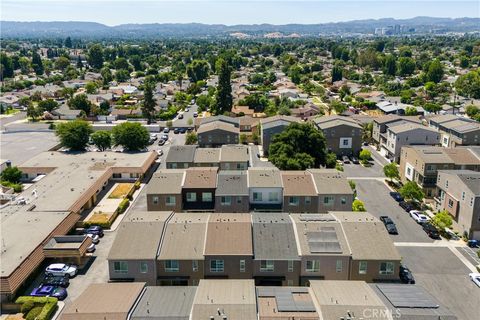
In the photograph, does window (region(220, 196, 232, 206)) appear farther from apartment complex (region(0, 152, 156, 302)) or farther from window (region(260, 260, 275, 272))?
apartment complex (region(0, 152, 156, 302))

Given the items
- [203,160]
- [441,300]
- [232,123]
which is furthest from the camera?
[232,123]

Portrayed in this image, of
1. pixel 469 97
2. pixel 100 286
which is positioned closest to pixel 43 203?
pixel 100 286

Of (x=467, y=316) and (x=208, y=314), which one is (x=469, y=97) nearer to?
(x=467, y=316)

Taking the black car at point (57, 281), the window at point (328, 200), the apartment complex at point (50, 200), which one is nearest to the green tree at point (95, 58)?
the apartment complex at point (50, 200)

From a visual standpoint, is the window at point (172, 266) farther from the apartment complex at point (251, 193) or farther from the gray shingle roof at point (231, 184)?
the gray shingle roof at point (231, 184)

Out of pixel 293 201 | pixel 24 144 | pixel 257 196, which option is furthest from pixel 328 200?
pixel 24 144

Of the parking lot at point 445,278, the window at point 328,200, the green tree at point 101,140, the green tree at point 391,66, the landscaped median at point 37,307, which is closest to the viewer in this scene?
the landscaped median at point 37,307

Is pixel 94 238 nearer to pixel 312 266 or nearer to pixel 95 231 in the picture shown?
pixel 95 231
